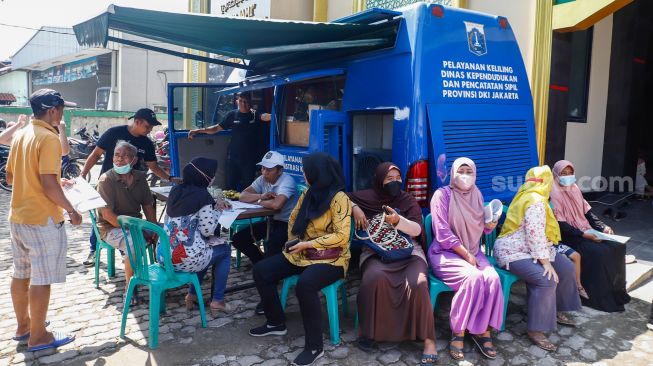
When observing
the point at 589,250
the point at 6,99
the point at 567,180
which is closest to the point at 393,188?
the point at 567,180

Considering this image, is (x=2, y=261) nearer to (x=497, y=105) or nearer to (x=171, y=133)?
(x=171, y=133)

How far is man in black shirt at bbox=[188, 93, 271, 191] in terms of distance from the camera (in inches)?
225

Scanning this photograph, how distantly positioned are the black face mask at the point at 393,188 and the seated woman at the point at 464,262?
0.28 metres

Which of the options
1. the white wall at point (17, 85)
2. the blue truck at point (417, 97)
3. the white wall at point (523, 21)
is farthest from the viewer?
the white wall at point (17, 85)

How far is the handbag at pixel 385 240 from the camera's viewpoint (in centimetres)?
330

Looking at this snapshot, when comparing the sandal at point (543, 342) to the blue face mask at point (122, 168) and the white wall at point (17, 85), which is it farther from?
the white wall at point (17, 85)

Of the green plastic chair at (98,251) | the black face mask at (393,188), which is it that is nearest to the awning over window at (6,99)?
the green plastic chair at (98,251)

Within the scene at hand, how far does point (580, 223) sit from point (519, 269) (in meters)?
1.08

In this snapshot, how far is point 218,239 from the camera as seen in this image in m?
3.71

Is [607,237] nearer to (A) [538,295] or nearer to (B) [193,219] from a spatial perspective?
(A) [538,295]

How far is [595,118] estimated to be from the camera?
708 cm

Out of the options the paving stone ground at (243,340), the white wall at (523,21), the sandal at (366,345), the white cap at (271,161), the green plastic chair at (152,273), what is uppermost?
the white wall at (523,21)

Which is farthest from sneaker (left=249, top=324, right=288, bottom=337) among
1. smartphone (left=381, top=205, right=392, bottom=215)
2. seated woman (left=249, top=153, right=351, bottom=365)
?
smartphone (left=381, top=205, right=392, bottom=215)

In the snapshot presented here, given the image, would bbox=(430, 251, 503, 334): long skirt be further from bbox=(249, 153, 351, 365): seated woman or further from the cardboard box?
the cardboard box
